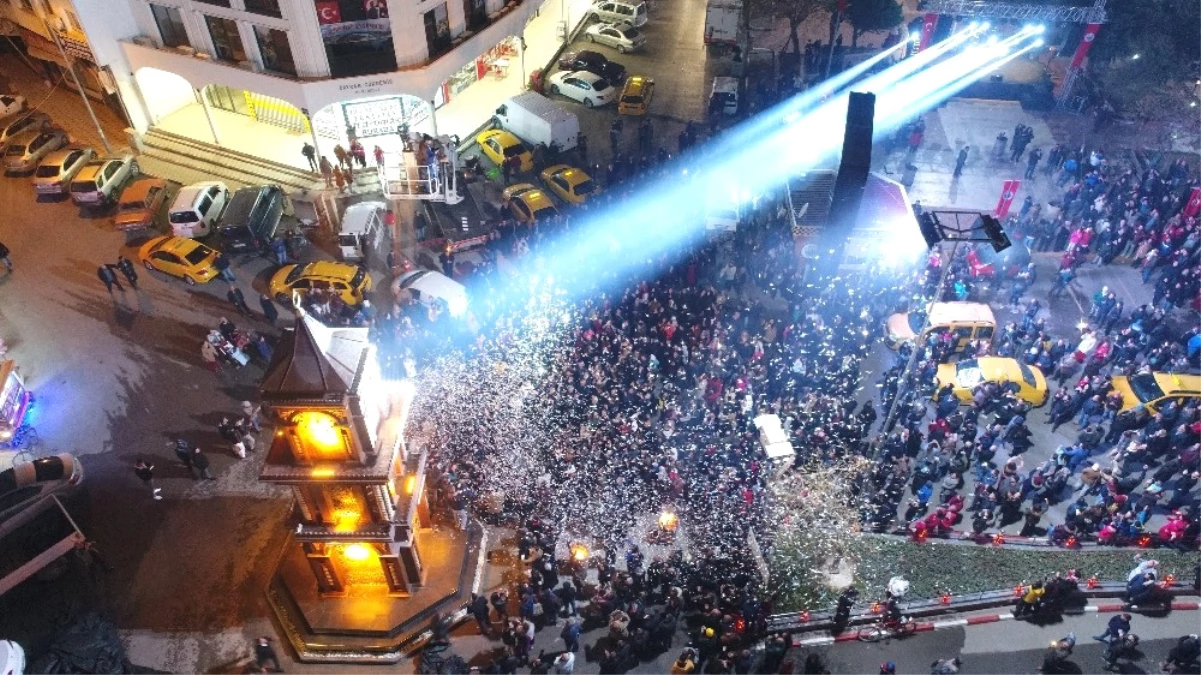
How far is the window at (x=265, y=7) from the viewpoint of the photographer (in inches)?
1158

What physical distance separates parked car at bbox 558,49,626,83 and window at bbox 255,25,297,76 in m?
14.9

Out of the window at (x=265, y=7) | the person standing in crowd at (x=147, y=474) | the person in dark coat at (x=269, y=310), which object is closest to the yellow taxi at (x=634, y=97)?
the window at (x=265, y=7)

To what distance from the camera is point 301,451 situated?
16.4 m

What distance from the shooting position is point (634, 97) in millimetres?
38375

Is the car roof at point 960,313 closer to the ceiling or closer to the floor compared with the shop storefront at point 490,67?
closer to the floor

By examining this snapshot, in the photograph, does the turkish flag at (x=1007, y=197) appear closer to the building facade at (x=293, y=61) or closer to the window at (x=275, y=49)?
the building facade at (x=293, y=61)

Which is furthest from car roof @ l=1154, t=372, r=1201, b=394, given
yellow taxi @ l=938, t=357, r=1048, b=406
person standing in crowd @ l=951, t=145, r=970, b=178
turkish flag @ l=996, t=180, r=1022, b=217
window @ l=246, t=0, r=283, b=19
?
window @ l=246, t=0, r=283, b=19

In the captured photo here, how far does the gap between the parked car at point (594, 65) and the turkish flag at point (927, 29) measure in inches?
613

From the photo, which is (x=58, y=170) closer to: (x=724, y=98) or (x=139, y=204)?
(x=139, y=204)

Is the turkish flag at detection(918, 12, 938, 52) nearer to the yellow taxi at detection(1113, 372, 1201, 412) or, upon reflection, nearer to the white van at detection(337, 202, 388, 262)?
the yellow taxi at detection(1113, 372, 1201, 412)

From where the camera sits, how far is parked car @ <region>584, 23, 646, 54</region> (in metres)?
43.9

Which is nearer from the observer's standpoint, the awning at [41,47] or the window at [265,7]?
the window at [265,7]

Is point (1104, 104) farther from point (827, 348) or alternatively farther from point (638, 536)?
point (638, 536)

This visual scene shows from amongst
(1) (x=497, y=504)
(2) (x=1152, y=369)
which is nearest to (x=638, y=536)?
(1) (x=497, y=504)
